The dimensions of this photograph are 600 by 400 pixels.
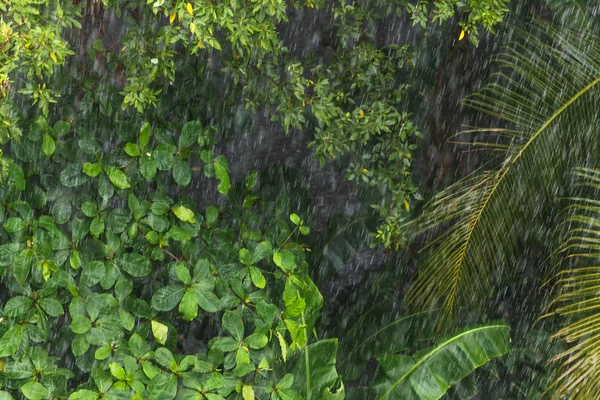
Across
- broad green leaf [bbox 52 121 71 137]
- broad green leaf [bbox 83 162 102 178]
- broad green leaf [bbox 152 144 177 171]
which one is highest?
broad green leaf [bbox 52 121 71 137]

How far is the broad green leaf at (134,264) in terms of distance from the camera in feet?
12.8

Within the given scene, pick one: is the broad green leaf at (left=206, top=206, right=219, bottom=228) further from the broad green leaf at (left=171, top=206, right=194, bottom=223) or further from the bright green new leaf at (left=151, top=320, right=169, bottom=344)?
the bright green new leaf at (left=151, top=320, right=169, bottom=344)

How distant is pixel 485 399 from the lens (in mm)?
5395

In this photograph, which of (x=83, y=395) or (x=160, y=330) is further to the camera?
(x=160, y=330)

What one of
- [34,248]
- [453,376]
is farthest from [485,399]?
[34,248]

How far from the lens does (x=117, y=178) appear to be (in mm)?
3861

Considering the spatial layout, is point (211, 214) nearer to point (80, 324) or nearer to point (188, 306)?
point (188, 306)

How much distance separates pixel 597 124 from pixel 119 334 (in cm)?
263

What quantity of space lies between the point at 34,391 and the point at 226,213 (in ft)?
4.69

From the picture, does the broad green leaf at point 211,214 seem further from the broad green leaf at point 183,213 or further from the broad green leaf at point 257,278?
the broad green leaf at point 257,278

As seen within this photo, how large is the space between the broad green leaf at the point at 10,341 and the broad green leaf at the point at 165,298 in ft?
2.02

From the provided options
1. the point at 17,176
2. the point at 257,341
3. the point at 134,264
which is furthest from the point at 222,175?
the point at 17,176

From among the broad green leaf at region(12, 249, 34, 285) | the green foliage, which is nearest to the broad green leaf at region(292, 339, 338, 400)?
the green foliage

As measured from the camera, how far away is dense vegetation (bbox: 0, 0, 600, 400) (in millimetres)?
3654
